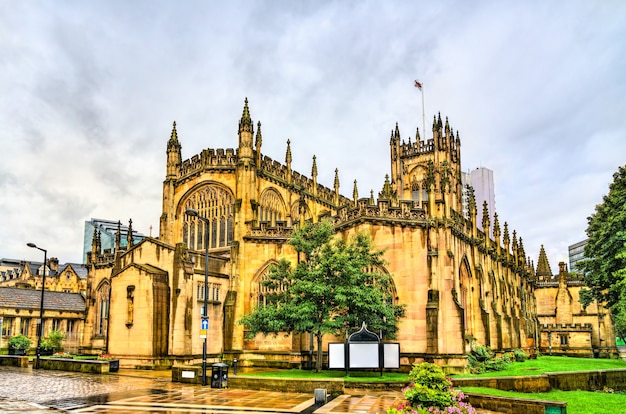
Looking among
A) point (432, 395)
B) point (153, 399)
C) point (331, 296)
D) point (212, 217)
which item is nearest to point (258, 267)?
point (212, 217)

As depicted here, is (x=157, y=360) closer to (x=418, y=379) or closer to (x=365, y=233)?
(x=365, y=233)

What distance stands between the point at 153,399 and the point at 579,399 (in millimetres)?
16167

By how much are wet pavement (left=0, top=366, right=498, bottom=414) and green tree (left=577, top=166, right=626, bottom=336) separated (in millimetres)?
21438

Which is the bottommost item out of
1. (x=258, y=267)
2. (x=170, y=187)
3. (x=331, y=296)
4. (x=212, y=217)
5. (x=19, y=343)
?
(x=19, y=343)

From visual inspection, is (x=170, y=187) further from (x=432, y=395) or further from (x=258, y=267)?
(x=432, y=395)

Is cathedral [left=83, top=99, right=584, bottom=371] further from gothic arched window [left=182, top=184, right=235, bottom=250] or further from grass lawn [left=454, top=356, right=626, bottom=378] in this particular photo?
grass lawn [left=454, top=356, right=626, bottom=378]

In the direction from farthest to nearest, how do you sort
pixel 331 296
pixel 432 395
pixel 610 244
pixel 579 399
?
pixel 610 244 < pixel 331 296 < pixel 579 399 < pixel 432 395

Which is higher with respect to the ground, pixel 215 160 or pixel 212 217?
pixel 215 160

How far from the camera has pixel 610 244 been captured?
3803cm

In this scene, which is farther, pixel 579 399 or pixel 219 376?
pixel 219 376

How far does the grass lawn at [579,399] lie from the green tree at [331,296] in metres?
7.83

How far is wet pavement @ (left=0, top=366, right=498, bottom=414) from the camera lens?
18.6 metres

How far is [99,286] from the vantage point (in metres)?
49.8

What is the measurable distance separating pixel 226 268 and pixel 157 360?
846 centimetres
